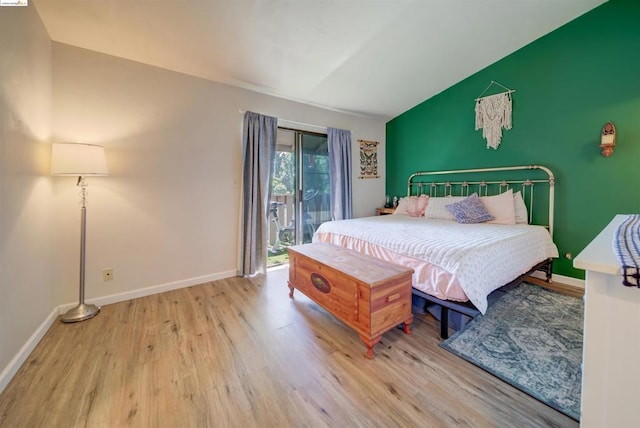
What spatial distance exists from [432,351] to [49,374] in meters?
2.36

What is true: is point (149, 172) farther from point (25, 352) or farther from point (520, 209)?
point (520, 209)

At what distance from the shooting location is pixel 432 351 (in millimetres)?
1694

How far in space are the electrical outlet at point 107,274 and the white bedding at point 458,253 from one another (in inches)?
89.2

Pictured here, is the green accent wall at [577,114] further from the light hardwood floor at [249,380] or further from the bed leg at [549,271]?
the light hardwood floor at [249,380]

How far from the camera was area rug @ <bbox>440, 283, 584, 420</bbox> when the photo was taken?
136 cm

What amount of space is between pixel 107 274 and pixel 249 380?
6.30ft

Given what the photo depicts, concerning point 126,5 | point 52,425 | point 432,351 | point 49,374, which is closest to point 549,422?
point 432,351

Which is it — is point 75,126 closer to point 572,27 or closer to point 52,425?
point 52,425

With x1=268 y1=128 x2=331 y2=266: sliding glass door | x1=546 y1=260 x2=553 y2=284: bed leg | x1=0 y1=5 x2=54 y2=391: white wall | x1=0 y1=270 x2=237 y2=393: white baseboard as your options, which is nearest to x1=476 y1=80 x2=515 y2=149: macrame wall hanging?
x1=546 y1=260 x2=553 y2=284: bed leg

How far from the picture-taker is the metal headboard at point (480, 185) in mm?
2865

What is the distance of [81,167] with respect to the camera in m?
1.94

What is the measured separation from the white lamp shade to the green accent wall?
3.76 m

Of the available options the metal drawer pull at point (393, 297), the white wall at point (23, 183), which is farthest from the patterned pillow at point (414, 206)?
the white wall at point (23, 183)

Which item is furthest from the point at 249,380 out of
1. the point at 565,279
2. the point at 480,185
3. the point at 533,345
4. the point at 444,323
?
the point at 480,185
